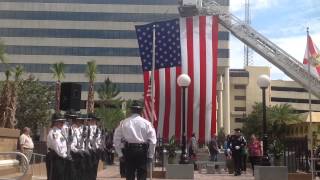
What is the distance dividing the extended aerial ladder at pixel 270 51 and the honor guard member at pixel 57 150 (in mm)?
40615

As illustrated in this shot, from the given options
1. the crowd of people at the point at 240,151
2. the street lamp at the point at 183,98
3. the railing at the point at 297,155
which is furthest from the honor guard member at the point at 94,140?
the railing at the point at 297,155

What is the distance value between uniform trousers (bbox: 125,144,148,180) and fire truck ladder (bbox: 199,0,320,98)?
42.1 m

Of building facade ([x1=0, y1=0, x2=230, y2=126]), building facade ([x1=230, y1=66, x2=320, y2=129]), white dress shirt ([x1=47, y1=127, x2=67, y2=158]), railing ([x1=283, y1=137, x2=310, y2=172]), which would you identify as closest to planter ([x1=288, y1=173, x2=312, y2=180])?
railing ([x1=283, y1=137, x2=310, y2=172])

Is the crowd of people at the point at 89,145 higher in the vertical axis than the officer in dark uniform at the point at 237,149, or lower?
higher

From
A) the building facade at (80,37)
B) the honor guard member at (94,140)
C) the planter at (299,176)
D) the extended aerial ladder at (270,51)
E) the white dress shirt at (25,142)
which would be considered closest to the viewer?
the honor guard member at (94,140)

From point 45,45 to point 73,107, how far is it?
77.2 meters

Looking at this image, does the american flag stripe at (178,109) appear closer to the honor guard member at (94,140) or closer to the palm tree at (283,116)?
the honor guard member at (94,140)

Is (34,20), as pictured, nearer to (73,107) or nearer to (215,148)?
(215,148)

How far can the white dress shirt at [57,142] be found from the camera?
40.4 ft

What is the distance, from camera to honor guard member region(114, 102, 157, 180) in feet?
33.9

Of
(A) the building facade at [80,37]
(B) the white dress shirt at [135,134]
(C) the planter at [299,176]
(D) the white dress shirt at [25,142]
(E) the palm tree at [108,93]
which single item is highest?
(A) the building facade at [80,37]

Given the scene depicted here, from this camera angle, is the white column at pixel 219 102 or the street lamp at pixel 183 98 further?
the white column at pixel 219 102

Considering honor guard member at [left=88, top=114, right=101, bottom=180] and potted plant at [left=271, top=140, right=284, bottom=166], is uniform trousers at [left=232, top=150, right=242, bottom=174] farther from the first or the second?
honor guard member at [left=88, top=114, right=101, bottom=180]

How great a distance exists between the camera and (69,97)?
16719 mm
